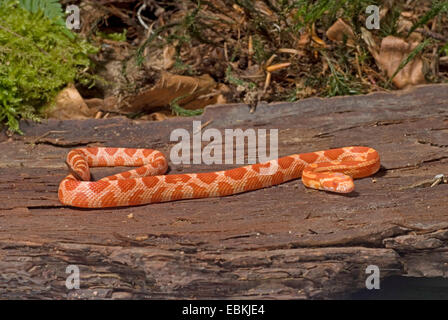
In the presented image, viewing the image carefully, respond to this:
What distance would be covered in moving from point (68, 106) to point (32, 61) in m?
0.92

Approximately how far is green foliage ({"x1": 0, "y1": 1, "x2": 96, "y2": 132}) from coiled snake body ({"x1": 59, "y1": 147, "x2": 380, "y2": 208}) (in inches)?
63.0

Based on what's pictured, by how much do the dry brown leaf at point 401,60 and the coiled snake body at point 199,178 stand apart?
234 cm

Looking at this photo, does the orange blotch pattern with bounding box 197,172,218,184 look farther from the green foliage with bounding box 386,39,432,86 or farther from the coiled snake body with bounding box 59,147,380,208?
the green foliage with bounding box 386,39,432,86

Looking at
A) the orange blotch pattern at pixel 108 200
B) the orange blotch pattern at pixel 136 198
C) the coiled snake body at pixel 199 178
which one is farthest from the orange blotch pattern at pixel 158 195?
the orange blotch pattern at pixel 108 200

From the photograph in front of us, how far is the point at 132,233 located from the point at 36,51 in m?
4.41

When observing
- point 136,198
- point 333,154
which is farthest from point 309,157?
point 136,198

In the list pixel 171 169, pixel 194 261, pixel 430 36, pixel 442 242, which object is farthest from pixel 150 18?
pixel 442 242

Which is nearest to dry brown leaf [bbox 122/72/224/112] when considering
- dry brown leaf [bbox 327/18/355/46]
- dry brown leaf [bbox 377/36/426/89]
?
dry brown leaf [bbox 327/18/355/46]

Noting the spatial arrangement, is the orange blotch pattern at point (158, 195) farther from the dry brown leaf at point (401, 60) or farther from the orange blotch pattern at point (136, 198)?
the dry brown leaf at point (401, 60)

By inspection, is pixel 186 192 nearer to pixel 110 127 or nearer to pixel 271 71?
pixel 110 127

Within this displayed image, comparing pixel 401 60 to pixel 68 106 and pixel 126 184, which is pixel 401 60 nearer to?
pixel 126 184

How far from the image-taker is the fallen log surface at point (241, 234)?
16.8 ft

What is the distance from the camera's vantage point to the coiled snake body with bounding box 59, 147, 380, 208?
6160 mm

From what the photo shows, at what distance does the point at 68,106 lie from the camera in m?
8.48
